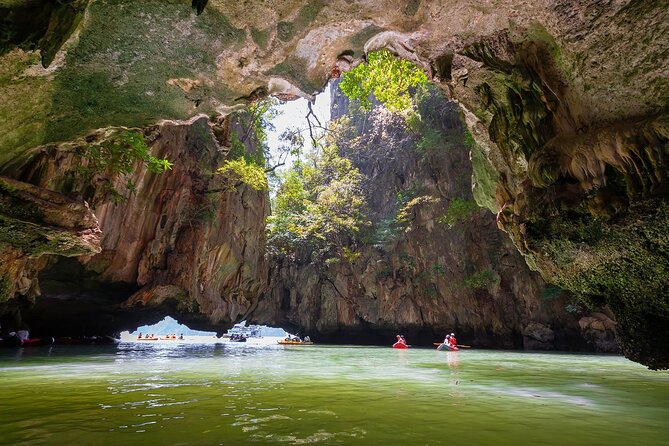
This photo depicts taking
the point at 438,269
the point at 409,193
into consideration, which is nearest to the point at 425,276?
the point at 438,269

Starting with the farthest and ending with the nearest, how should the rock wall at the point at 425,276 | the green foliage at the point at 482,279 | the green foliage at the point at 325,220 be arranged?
the green foliage at the point at 325,220, the green foliage at the point at 482,279, the rock wall at the point at 425,276

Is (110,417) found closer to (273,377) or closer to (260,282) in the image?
(273,377)

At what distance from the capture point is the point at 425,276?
22.4 metres

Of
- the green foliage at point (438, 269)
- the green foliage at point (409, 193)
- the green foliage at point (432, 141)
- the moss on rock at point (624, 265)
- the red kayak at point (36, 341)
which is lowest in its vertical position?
the red kayak at point (36, 341)

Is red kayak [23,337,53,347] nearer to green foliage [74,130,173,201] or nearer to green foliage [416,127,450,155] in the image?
green foliage [74,130,173,201]

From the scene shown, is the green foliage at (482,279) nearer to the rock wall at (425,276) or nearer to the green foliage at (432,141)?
the rock wall at (425,276)

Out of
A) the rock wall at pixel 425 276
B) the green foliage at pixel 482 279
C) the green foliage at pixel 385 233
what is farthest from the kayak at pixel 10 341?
the green foliage at pixel 482 279

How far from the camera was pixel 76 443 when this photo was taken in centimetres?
267

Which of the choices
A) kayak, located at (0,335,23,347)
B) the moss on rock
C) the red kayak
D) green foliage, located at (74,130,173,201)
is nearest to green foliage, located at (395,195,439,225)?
the moss on rock

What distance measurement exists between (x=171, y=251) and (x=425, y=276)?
14.2 meters

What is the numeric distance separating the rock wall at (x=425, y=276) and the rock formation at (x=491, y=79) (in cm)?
1383

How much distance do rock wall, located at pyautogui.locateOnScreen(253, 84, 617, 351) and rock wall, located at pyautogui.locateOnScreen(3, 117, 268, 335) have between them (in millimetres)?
6982

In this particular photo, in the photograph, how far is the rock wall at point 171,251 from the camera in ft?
41.9

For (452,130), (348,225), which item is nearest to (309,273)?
(348,225)
